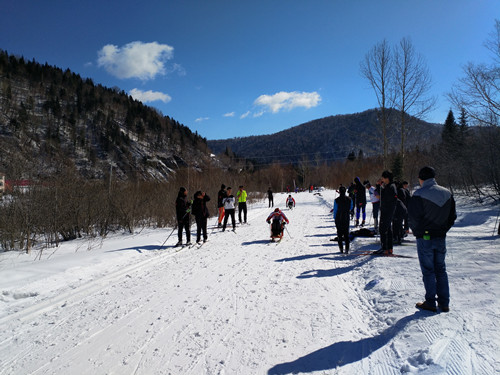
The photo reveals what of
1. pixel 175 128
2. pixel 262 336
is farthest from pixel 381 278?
pixel 175 128

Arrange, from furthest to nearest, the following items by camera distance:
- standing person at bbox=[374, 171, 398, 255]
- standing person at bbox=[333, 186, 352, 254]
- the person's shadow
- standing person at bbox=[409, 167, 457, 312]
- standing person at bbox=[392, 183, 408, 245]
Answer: standing person at bbox=[392, 183, 408, 245] < standing person at bbox=[333, 186, 352, 254] < standing person at bbox=[374, 171, 398, 255] < standing person at bbox=[409, 167, 457, 312] < the person's shadow

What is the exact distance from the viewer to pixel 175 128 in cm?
9444

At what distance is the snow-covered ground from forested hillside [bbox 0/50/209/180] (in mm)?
43210

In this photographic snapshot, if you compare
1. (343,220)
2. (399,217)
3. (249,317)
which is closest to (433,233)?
(249,317)

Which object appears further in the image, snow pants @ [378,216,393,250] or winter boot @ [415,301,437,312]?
snow pants @ [378,216,393,250]

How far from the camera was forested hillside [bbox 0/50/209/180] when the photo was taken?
58159 millimetres

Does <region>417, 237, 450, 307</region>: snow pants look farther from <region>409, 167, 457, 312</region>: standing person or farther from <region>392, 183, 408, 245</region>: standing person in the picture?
<region>392, 183, 408, 245</region>: standing person

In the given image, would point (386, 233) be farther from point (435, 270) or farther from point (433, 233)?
point (433, 233)

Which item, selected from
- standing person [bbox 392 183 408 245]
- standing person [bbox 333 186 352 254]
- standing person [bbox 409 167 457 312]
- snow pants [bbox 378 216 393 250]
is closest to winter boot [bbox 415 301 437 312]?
standing person [bbox 409 167 457 312]

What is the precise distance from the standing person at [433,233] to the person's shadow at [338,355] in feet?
2.22

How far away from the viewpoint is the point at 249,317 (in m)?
4.46

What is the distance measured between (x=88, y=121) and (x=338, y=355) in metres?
83.6

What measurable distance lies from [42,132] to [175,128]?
39.8 meters

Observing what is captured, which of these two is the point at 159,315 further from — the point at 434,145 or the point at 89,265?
the point at 434,145
